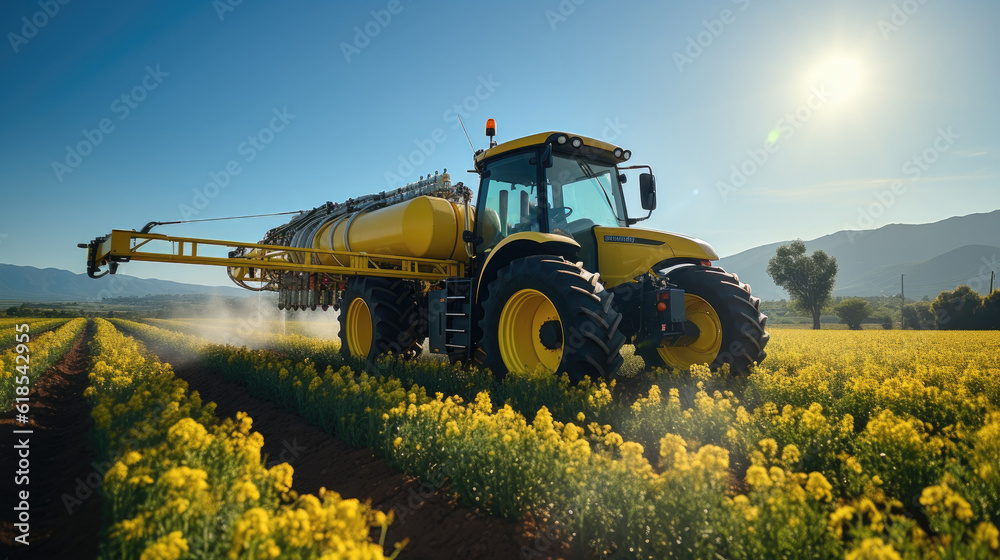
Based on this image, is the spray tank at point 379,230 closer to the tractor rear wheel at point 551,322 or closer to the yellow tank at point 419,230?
the yellow tank at point 419,230

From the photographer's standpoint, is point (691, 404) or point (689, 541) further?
point (691, 404)

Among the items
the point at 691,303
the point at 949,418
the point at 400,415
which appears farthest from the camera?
the point at 691,303

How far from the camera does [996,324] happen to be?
4369 centimetres

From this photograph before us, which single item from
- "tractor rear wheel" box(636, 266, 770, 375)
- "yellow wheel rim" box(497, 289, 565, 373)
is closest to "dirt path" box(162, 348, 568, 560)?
"yellow wheel rim" box(497, 289, 565, 373)

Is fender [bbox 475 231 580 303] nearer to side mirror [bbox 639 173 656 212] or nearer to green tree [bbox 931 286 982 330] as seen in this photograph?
side mirror [bbox 639 173 656 212]

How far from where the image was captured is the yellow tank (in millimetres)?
8633

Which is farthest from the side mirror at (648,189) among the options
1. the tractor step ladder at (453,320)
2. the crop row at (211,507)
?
the crop row at (211,507)

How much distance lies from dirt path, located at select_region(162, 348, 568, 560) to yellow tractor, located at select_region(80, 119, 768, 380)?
2.17m

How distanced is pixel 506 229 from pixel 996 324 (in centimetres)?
5668

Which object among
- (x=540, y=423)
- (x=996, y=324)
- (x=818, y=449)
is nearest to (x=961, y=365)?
(x=818, y=449)

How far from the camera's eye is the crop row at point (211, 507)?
216 cm

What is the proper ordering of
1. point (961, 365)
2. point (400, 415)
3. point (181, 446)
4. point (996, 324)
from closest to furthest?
point (181, 446) < point (400, 415) < point (961, 365) < point (996, 324)

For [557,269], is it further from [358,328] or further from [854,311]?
[854,311]

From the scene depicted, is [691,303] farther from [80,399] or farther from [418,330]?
[80,399]
